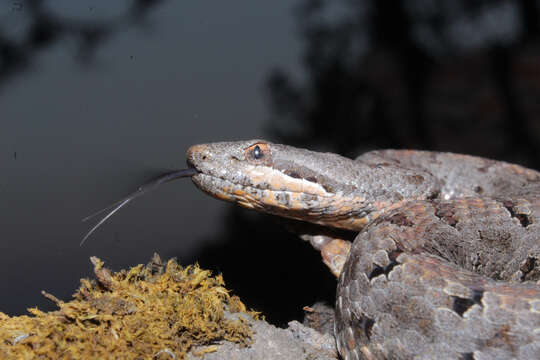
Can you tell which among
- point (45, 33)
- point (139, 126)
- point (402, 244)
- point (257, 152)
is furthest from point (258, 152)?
point (45, 33)

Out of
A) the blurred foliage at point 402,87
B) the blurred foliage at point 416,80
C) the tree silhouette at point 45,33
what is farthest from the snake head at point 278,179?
the blurred foliage at point 416,80

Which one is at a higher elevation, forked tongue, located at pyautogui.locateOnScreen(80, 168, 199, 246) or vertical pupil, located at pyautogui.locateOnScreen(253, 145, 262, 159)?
vertical pupil, located at pyautogui.locateOnScreen(253, 145, 262, 159)

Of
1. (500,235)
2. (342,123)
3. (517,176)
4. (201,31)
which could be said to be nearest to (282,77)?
(342,123)

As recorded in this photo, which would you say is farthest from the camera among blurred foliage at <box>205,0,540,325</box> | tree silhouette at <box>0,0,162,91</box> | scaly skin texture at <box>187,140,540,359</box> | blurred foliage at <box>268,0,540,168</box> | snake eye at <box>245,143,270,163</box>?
blurred foliage at <box>268,0,540,168</box>

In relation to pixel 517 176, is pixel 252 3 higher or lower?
higher

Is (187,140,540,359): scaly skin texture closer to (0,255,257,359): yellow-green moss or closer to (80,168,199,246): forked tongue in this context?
(80,168,199,246): forked tongue

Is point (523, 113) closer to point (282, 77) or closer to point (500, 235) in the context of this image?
point (282, 77)

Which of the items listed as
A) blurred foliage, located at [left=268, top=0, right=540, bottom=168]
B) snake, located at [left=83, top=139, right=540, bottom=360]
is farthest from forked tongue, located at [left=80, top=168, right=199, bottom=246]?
blurred foliage, located at [left=268, top=0, right=540, bottom=168]

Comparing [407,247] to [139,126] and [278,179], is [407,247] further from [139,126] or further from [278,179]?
[139,126]
